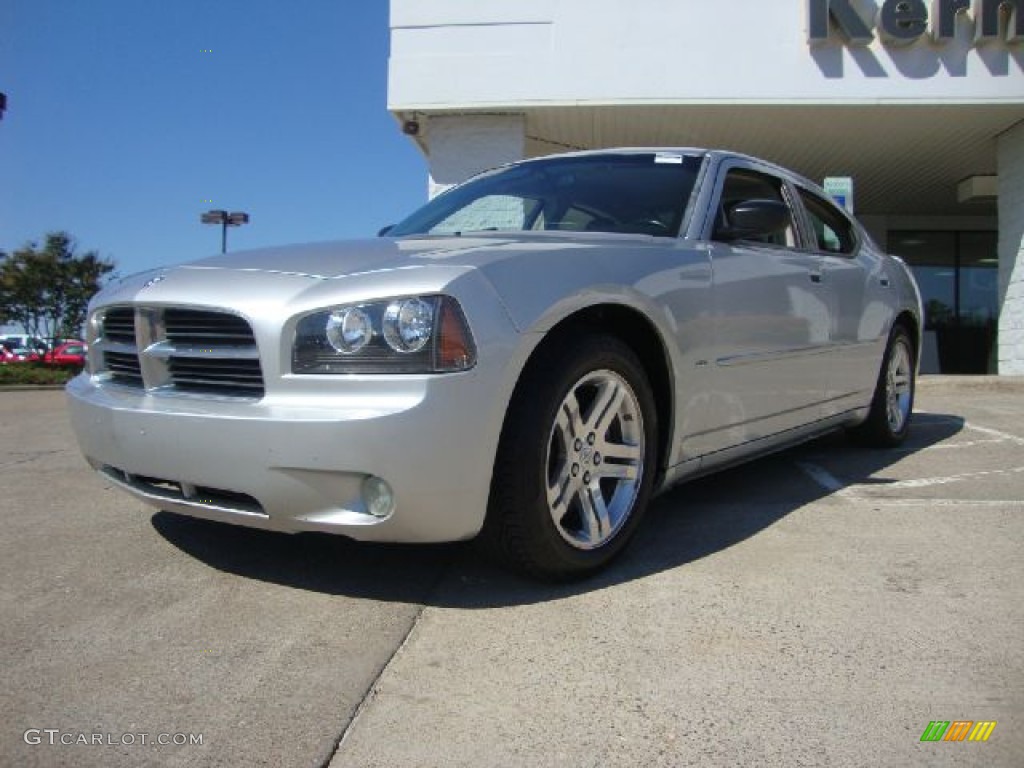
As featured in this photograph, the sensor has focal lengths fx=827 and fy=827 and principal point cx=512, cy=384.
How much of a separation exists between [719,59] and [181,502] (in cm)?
926

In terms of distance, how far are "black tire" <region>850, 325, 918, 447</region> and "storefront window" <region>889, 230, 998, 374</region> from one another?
12501 mm

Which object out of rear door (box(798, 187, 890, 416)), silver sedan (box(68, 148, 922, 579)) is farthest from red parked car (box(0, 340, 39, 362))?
silver sedan (box(68, 148, 922, 579))

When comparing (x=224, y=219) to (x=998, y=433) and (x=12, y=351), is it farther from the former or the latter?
Result: (x=12, y=351)

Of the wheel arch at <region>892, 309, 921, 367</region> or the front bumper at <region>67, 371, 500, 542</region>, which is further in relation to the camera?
the wheel arch at <region>892, 309, 921, 367</region>

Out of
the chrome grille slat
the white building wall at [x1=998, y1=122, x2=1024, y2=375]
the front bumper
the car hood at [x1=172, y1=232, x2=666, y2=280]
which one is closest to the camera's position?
the front bumper

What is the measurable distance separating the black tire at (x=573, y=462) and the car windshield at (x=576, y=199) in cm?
80

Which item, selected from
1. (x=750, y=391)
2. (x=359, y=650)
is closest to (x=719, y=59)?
(x=750, y=391)

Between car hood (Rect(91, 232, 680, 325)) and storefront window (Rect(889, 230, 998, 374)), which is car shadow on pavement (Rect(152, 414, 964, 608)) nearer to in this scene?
car hood (Rect(91, 232, 680, 325))

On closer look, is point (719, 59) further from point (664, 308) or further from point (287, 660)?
point (287, 660)

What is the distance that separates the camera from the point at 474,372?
7.39ft

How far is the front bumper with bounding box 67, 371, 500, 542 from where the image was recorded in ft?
7.20

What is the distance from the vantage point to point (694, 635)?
224 cm

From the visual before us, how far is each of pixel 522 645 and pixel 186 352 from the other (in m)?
1.33

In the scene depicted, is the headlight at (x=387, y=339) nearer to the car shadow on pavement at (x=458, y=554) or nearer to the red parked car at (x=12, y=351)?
the car shadow on pavement at (x=458, y=554)
